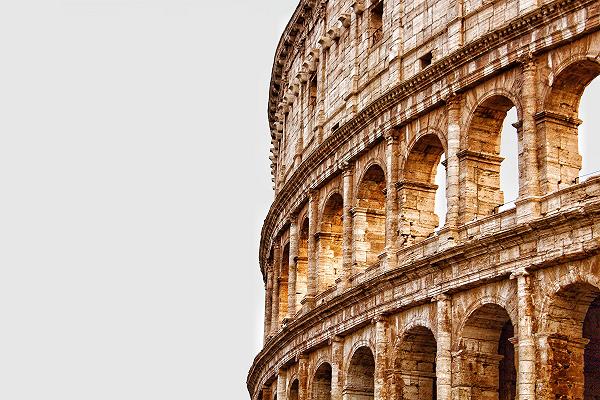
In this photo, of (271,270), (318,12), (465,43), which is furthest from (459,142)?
(271,270)

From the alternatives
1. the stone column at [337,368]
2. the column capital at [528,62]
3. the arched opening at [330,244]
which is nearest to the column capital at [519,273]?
the column capital at [528,62]

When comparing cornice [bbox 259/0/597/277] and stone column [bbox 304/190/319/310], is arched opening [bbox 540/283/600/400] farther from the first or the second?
stone column [bbox 304/190/319/310]

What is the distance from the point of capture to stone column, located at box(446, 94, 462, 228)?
27047mm

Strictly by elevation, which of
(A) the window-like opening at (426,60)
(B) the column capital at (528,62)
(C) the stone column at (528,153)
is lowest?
(C) the stone column at (528,153)

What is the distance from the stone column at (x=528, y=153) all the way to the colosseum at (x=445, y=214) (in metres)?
0.03

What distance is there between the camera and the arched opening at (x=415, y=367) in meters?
28.2

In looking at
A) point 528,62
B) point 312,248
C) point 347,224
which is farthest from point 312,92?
point 528,62

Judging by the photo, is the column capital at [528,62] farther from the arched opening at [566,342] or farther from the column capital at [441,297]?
the column capital at [441,297]

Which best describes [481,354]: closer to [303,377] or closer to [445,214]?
[445,214]

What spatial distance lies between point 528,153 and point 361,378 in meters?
8.08

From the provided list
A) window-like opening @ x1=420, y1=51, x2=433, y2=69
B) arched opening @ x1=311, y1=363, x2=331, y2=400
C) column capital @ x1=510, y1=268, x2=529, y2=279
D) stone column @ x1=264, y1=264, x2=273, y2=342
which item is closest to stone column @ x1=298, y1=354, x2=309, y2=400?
arched opening @ x1=311, y1=363, x2=331, y2=400

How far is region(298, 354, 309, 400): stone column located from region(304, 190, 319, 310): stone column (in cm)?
132

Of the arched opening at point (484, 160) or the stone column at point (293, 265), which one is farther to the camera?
the stone column at point (293, 265)

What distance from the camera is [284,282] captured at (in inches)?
1533
